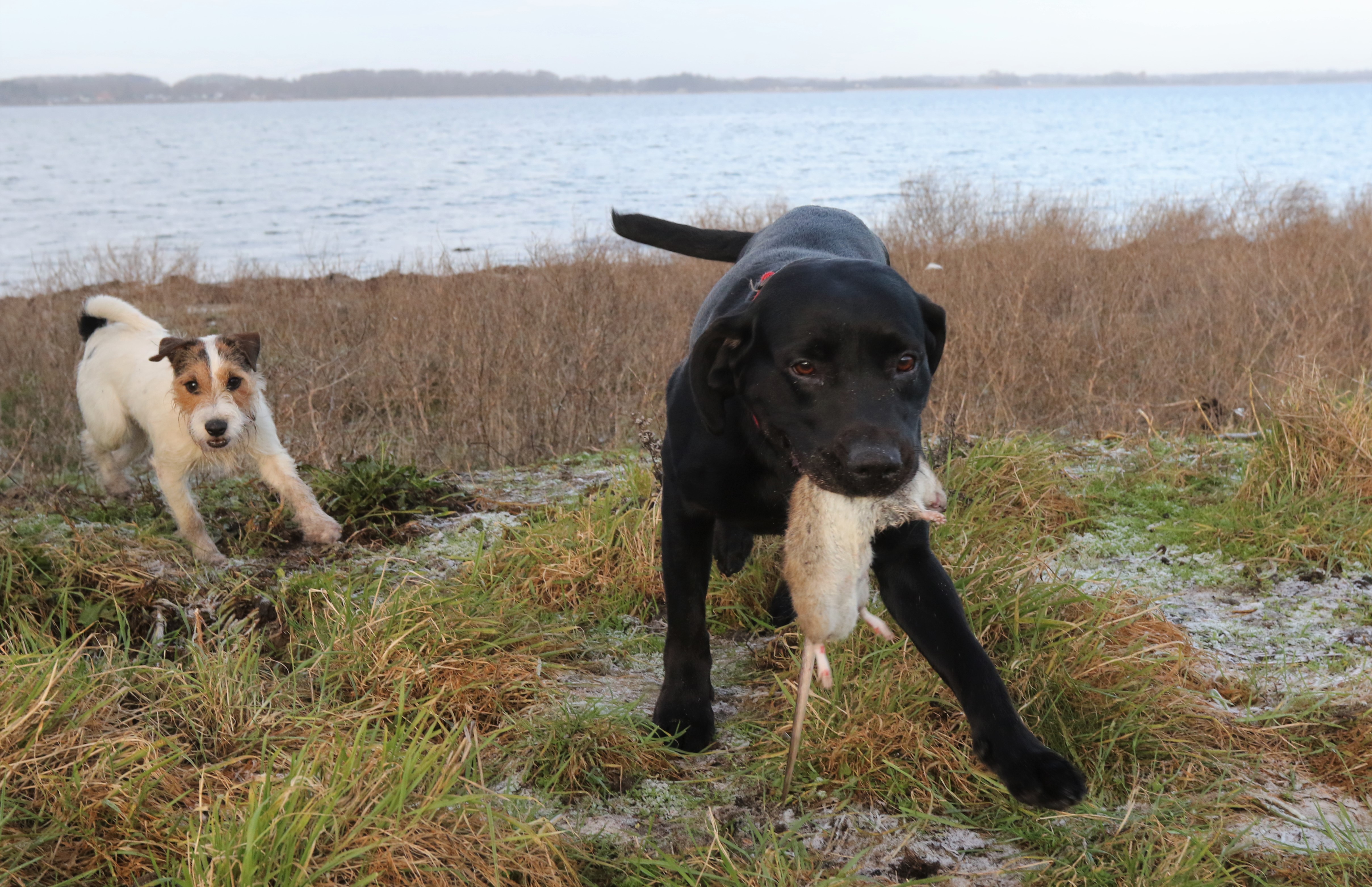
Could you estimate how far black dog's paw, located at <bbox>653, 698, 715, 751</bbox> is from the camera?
8.33ft

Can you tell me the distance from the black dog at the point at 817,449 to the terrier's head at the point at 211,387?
204cm

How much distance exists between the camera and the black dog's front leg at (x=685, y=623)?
258cm

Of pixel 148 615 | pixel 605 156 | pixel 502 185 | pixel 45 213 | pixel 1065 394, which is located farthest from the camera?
pixel 605 156

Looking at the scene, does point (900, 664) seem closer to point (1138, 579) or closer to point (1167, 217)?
point (1138, 579)

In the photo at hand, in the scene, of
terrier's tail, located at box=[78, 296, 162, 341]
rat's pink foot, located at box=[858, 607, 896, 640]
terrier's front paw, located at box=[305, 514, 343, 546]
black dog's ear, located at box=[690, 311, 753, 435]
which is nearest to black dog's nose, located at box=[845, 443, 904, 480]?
rat's pink foot, located at box=[858, 607, 896, 640]

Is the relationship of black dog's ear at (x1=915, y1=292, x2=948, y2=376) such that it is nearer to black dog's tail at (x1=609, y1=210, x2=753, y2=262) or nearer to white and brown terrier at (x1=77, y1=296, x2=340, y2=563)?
black dog's tail at (x1=609, y1=210, x2=753, y2=262)

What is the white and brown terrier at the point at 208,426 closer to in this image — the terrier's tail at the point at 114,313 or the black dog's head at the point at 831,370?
the terrier's tail at the point at 114,313

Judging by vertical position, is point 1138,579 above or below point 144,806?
below

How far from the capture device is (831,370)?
2.13 metres

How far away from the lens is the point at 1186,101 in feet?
373

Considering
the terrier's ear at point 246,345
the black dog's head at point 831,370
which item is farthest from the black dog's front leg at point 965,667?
the terrier's ear at point 246,345

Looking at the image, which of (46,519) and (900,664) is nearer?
(900,664)

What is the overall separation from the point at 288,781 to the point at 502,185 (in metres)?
29.7

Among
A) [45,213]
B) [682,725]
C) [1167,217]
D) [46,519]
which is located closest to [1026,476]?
[682,725]
